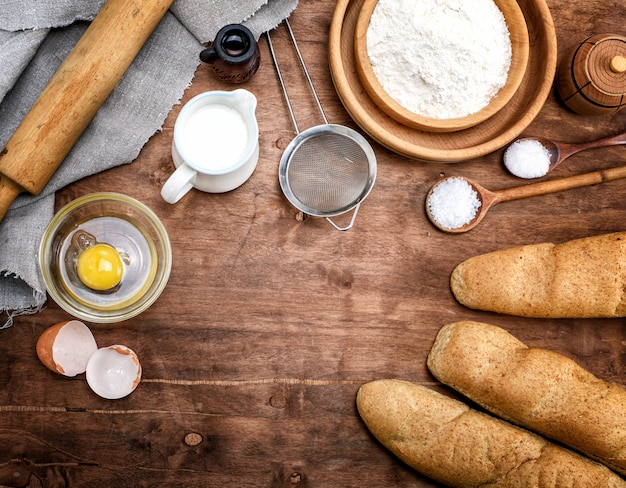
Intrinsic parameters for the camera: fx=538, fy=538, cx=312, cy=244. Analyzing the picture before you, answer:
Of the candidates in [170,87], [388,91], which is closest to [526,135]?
[388,91]

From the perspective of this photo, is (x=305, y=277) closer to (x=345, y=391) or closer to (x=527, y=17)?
(x=345, y=391)

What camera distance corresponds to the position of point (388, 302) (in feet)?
4.58

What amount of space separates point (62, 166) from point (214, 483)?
88cm

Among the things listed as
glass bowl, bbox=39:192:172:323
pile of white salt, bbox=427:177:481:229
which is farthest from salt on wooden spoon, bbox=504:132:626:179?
glass bowl, bbox=39:192:172:323

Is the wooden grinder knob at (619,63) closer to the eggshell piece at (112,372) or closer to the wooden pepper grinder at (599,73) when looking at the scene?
the wooden pepper grinder at (599,73)

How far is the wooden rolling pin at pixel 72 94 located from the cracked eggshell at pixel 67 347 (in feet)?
0.99

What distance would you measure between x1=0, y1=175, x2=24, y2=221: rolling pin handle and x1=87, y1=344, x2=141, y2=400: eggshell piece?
0.40 meters

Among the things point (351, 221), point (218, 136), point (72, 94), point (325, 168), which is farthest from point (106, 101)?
point (351, 221)

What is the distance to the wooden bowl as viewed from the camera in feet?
4.27

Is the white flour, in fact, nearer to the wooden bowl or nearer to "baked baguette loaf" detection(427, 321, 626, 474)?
the wooden bowl

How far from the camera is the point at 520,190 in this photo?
1.38 meters

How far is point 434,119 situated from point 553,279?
0.49 meters

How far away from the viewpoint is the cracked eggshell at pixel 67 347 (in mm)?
1284

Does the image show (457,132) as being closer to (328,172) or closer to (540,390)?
(328,172)
